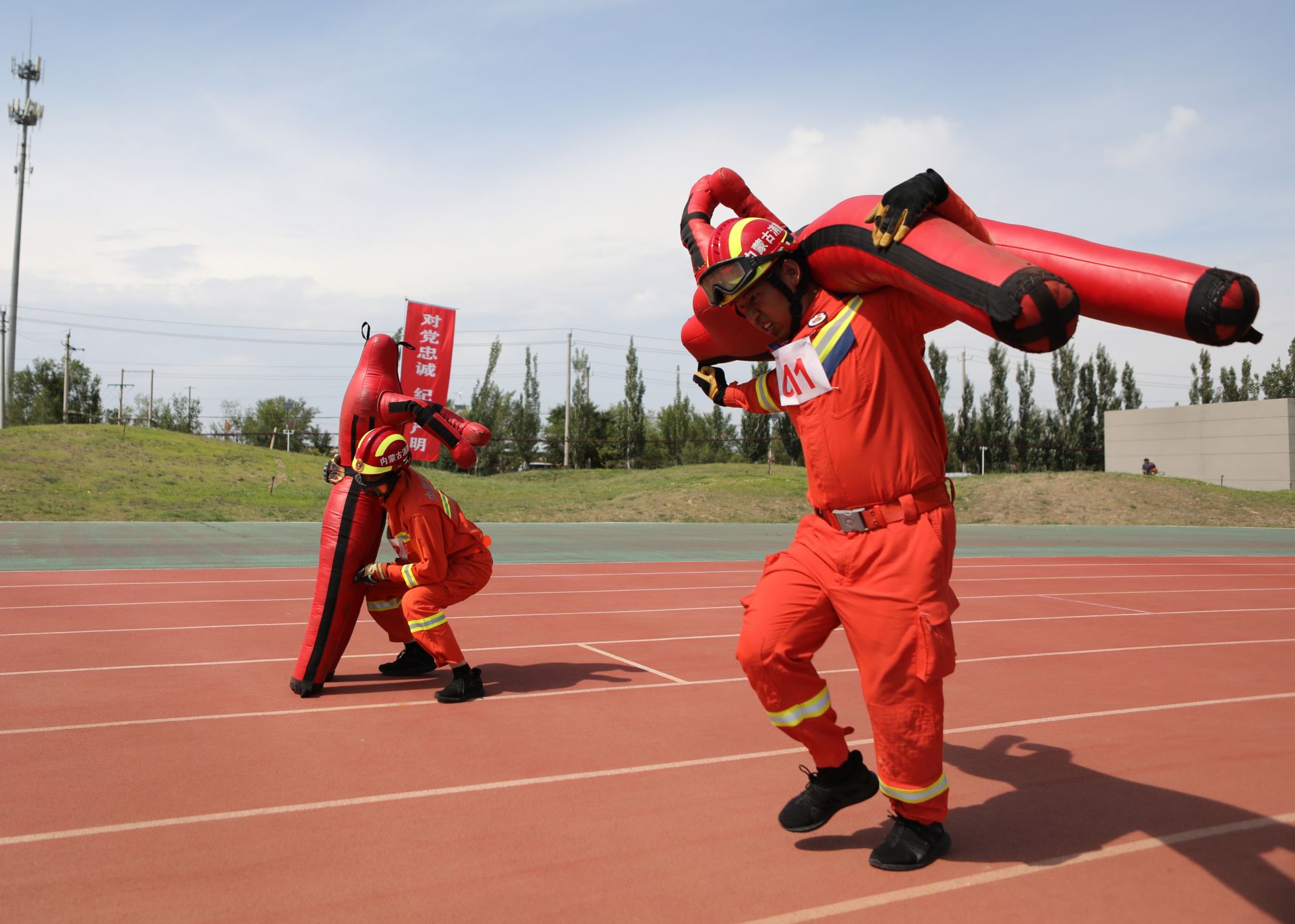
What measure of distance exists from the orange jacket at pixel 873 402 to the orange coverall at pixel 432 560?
318 centimetres

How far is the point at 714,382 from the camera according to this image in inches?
155

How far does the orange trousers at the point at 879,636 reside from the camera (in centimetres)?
304

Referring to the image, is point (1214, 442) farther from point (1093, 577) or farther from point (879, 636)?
point (879, 636)

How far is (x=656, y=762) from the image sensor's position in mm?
4578

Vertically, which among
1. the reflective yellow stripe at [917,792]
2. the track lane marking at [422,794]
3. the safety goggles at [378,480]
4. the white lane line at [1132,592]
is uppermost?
the safety goggles at [378,480]

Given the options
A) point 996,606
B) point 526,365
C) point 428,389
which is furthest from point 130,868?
point 526,365

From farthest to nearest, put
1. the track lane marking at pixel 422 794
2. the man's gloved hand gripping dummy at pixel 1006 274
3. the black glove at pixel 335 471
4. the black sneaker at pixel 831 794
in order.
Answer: the black glove at pixel 335 471 < the track lane marking at pixel 422 794 < the black sneaker at pixel 831 794 < the man's gloved hand gripping dummy at pixel 1006 274

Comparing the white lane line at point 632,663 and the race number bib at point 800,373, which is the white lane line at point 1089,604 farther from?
the race number bib at point 800,373

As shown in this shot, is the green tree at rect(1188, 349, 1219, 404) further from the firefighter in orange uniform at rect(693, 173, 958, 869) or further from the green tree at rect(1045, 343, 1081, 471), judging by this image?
the firefighter in orange uniform at rect(693, 173, 958, 869)

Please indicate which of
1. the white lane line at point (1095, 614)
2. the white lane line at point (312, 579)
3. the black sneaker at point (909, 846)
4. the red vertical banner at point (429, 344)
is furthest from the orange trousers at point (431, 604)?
the red vertical banner at point (429, 344)

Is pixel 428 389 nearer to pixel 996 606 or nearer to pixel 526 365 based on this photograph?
pixel 996 606

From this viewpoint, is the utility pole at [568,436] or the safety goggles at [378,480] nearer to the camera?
the safety goggles at [378,480]

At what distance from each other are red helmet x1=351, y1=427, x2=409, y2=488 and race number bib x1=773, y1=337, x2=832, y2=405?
3.11 metres

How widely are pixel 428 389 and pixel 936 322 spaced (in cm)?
2344
